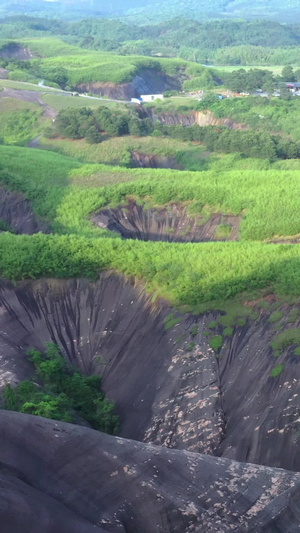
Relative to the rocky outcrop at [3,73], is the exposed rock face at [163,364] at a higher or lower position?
higher

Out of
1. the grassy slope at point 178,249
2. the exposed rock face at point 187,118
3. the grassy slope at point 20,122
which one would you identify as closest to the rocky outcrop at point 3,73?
the grassy slope at point 20,122

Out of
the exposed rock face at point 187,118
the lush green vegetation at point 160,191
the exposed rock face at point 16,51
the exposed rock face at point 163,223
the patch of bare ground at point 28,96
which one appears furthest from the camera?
the exposed rock face at point 16,51

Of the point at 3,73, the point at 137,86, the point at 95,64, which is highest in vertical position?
the point at 3,73

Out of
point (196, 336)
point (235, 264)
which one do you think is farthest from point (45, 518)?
point (235, 264)

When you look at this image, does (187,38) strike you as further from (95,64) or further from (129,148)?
(129,148)

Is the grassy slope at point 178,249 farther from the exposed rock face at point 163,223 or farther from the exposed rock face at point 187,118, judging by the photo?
the exposed rock face at point 187,118

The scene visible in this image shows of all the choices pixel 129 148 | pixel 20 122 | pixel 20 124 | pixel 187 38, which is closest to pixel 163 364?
pixel 129 148
